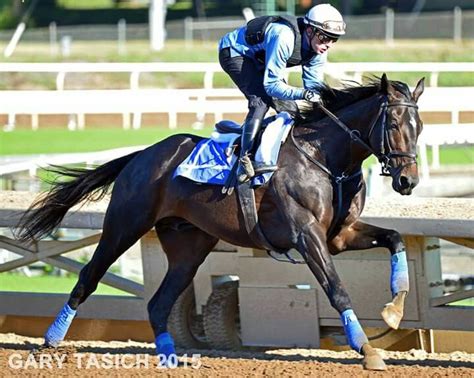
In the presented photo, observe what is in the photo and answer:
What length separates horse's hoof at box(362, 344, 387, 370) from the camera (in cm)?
540

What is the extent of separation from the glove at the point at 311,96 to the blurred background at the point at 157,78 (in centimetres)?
196

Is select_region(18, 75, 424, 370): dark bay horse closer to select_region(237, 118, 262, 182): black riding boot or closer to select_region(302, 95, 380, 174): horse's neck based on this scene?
select_region(302, 95, 380, 174): horse's neck

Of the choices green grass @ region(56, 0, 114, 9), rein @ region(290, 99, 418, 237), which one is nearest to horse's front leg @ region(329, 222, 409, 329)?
rein @ region(290, 99, 418, 237)

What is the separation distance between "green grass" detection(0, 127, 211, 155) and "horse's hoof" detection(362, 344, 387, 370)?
8.92 meters

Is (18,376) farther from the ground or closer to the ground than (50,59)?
closer to the ground

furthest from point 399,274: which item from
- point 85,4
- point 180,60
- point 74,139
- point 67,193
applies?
point 85,4

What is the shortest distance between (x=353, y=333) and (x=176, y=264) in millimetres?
1400

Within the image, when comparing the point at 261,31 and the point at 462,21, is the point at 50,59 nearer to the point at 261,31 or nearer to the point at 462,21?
the point at 462,21

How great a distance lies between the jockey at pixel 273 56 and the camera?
19.1ft

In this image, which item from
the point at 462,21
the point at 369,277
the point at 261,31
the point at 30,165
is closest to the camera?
the point at 261,31

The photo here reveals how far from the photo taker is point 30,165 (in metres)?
8.30

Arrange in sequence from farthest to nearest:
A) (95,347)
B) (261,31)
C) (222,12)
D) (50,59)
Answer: (222,12) → (50,59) → (95,347) → (261,31)

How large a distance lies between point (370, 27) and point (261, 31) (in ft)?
87.3

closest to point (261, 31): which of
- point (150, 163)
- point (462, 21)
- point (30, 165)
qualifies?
point (150, 163)
